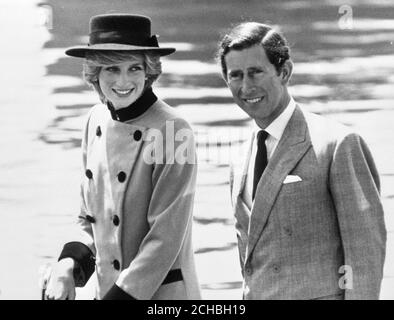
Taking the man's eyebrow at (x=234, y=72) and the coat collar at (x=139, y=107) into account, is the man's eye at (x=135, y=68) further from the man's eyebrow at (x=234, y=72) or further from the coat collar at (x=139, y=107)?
the man's eyebrow at (x=234, y=72)

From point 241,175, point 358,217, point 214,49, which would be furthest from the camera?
point 214,49

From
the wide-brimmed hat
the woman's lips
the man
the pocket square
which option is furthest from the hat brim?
the pocket square

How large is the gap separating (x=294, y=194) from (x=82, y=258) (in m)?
0.68

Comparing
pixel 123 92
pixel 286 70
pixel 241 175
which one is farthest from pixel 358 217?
pixel 123 92

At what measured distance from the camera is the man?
1948 mm

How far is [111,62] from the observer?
7.43ft

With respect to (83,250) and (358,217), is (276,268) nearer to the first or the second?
(358,217)

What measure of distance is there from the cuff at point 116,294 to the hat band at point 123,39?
0.71 m

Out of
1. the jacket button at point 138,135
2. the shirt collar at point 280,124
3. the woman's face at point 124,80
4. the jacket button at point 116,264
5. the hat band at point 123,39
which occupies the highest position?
the hat band at point 123,39

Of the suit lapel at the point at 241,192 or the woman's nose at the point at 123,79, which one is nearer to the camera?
the suit lapel at the point at 241,192

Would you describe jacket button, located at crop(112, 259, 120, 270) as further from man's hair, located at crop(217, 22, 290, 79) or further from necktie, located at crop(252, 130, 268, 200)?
→ man's hair, located at crop(217, 22, 290, 79)

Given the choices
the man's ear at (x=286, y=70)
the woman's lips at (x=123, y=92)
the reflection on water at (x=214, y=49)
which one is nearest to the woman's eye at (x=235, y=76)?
the man's ear at (x=286, y=70)

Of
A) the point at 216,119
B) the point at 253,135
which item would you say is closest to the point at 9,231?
the point at 216,119

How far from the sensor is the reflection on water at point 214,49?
2.65 m
